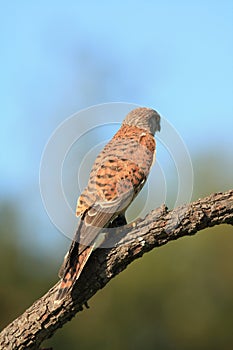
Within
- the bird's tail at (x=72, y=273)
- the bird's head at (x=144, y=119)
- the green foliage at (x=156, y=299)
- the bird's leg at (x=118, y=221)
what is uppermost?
the green foliage at (x=156, y=299)

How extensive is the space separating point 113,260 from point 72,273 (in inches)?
9.8

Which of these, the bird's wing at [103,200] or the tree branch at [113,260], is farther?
the bird's wing at [103,200]

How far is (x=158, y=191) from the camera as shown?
19.7ft

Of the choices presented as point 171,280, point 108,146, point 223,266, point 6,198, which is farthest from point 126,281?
point 108,146

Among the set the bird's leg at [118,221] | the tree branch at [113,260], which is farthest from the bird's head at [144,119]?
the tree branch at [113,260]

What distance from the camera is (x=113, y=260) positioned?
5.04 meters

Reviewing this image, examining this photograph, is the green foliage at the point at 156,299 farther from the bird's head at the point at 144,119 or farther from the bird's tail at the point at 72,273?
the bird's tail at the point at 72,273

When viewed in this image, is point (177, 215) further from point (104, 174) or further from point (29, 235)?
point (29, 235)

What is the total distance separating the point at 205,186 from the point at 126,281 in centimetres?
429

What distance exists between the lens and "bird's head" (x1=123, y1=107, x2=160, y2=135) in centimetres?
647

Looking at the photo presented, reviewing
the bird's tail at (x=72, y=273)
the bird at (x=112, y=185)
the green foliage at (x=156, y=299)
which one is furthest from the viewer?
the green foliage at (x=156, y=299)

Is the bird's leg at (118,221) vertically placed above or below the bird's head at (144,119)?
below

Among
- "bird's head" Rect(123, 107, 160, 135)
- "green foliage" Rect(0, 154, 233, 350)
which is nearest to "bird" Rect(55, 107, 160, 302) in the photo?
"bird's head" Rect(123, 107, 160, 135)

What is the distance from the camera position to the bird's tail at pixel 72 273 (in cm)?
496
